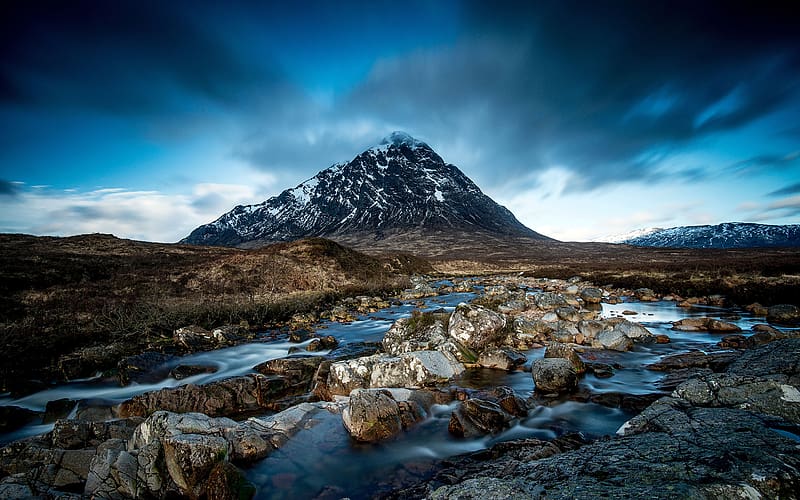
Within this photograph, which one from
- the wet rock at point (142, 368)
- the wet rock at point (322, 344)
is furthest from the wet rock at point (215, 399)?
the wet rock at point (322, 344)

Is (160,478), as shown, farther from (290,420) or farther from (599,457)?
(599,457)

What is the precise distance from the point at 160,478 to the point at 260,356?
10245 mm

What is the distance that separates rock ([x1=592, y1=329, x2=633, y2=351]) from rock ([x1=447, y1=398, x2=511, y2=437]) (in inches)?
333

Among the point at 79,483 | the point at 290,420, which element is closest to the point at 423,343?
the point at 290,420

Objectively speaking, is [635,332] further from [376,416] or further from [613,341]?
[376,416]

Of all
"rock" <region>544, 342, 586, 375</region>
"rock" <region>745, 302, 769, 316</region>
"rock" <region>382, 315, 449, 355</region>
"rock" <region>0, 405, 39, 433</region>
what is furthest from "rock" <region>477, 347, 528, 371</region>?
"rock" <region>745, 302, 769, 316</region>

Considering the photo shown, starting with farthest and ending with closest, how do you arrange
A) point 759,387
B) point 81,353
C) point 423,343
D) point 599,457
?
point 81,353 < point 423,343 < point 759,387 < point 599,457

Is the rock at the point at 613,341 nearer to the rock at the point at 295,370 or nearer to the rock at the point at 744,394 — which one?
the rock at the point at 744,394

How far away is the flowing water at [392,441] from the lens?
23.7 feet

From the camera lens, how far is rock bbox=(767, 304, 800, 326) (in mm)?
17594

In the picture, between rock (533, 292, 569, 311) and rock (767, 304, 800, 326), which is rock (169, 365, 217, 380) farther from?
rock (767, 304, 800, 326)

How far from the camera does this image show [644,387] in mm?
10836

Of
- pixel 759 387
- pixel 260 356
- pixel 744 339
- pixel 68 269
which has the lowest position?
pixel 260 356

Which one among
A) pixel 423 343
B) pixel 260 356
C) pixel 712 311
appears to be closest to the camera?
pixel 423 343
